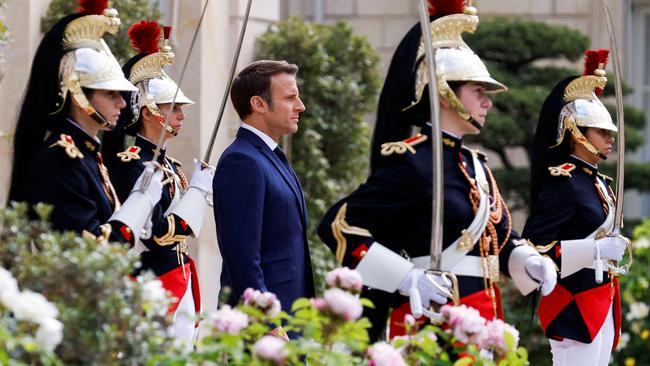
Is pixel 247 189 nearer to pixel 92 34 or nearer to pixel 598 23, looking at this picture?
pixel 92 34

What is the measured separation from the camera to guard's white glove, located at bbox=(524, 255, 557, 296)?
18.3 ft

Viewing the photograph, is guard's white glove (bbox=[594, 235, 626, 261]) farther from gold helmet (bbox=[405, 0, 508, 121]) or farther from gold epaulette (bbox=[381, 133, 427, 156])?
gold epaulette (bbox=[381, 133, 427, 156])

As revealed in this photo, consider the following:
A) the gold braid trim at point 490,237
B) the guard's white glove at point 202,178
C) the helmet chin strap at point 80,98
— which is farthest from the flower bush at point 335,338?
the guard's white glove at point 202,178

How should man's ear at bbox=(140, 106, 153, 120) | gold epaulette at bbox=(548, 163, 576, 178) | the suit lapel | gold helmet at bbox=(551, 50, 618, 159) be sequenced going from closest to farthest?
the suit lapel, man's ear at bbox=(140, 106, 153, 120), gold epaulette at bbox=(548, 163, 576, 178), gold helmet at bbox=(551, 50, 618, 159)

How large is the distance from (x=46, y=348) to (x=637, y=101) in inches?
511

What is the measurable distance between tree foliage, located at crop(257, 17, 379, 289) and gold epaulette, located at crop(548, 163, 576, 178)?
3.43 meters

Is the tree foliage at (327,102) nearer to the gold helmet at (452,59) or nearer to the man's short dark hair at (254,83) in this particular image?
the man's short dark hair at (254,83)

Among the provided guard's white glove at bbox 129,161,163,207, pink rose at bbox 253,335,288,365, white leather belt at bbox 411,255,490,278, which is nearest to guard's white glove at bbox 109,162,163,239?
guard's white glove at bbox 129,161,163,207

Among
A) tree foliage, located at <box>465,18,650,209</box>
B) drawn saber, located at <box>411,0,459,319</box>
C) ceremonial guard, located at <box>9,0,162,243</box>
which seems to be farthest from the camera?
Answer: tree foliage, located at <box>465,18,650,209</box>

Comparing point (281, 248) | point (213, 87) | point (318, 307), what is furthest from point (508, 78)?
point (318, 307)

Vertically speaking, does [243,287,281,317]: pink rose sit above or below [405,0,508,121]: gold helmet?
below

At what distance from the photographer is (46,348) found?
3762mm

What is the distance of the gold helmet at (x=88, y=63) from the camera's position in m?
5.46

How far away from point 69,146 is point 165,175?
5.01 feet
